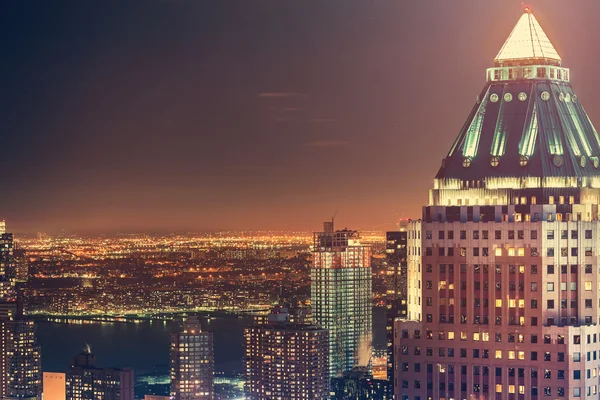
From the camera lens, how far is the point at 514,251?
32.2 meters

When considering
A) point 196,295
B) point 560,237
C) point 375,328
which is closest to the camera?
point 560,237

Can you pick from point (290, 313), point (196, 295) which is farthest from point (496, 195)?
point (196, 295)

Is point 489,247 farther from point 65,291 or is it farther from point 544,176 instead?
point 65,291

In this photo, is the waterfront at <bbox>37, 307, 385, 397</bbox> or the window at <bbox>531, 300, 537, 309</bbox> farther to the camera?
the waterfront at <bbox>37, 307, 385, 397</bbox>

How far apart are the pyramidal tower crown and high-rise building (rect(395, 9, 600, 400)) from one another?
0.08 ft

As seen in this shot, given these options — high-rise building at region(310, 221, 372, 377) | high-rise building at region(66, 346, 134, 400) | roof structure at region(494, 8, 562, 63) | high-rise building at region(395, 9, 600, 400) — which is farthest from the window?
high-rise building at region(310, 221, 372, 377)

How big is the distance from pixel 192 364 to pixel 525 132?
67.3 m

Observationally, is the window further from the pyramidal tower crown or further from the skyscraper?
the skyscraper

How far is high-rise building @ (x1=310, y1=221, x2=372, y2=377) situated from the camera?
108312mm

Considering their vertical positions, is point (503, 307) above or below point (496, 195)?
below

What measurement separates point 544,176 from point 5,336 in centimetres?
7933

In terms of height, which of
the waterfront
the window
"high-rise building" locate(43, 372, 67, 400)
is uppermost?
the window

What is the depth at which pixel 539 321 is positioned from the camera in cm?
3194

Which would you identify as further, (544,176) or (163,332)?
(163,332)
